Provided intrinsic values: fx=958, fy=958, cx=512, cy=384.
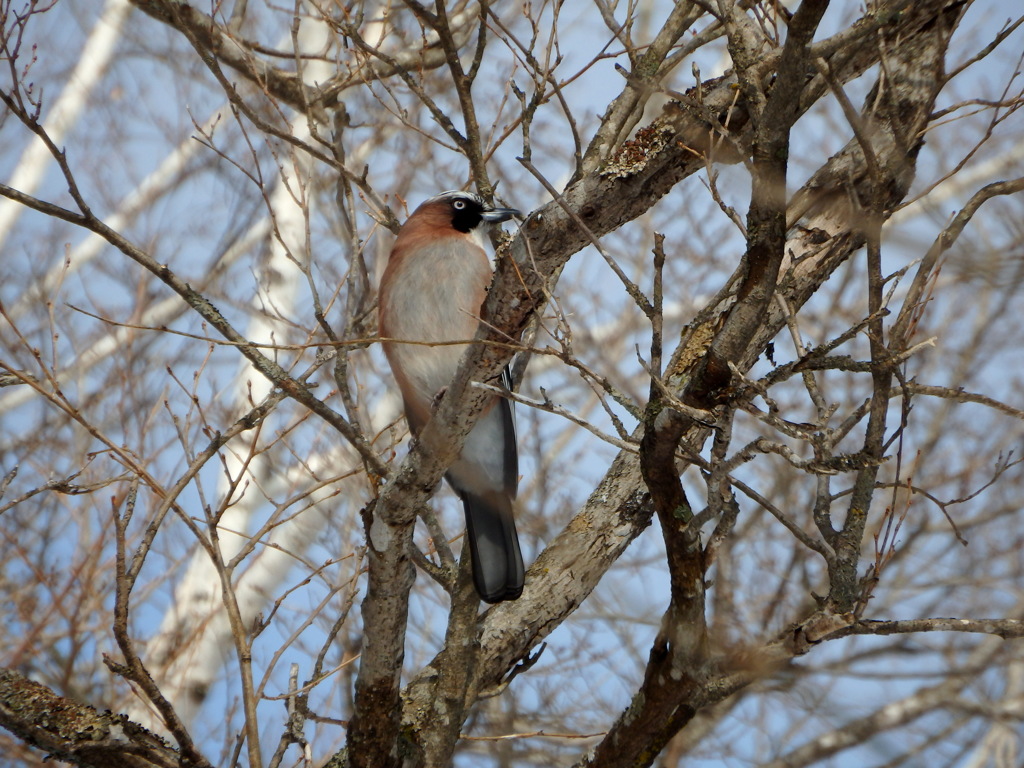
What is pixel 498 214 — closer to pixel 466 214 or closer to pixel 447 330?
pixel 466 214

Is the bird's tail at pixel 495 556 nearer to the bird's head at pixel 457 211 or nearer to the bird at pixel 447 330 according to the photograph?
the bird at pixel 447 330

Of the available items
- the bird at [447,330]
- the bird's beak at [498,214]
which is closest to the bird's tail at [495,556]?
the bird at [447,330]

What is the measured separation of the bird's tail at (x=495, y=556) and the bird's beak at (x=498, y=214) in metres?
1.60

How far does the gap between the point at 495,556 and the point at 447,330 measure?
1178 millimetres

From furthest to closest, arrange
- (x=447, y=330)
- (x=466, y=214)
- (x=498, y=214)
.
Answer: (x=466, y=214)
(x=498, y=214)
(x=447, y=330)

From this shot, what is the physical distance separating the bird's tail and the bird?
0.06 feet

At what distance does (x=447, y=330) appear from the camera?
4543mm

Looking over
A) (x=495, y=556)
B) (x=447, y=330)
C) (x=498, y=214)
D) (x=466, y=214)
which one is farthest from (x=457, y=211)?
(x=495, y=556)

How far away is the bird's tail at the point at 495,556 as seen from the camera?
12.4 ft

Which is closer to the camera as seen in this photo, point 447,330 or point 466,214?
point 447,330

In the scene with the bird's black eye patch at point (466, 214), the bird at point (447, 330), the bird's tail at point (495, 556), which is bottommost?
the bird's tail at point (495, 556)

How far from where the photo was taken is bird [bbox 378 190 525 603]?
14.9 ft

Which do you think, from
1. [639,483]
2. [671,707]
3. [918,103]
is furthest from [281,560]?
[918,103]

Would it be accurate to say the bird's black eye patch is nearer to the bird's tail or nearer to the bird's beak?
the bird's beak
